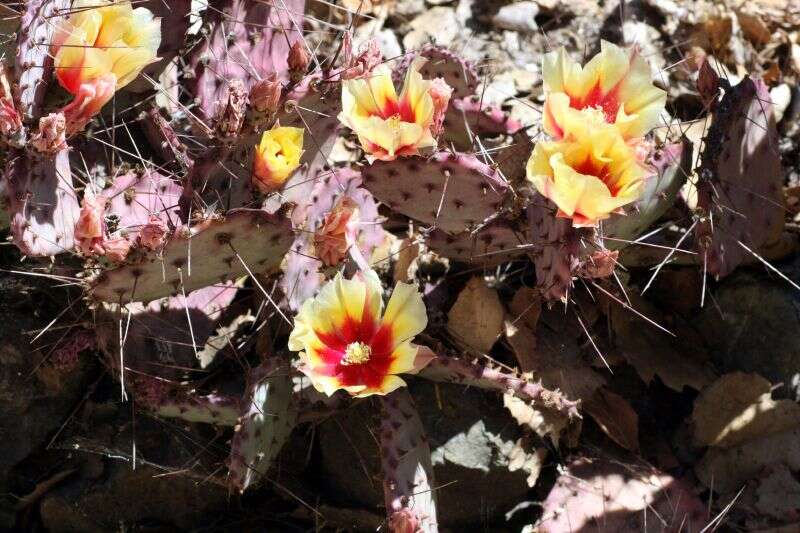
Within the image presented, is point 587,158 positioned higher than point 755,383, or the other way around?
point 587,158

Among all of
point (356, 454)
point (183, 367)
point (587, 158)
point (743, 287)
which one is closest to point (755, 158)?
point (743, 287)

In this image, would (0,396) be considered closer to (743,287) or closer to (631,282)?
(631,282)

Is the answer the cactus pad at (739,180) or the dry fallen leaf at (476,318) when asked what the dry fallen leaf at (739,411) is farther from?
the dry fallen leaf at (476,318)

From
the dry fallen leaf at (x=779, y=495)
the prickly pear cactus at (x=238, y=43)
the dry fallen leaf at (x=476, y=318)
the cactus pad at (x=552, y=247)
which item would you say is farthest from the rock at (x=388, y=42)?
the dry fallen leaf at (x=779, y=495)

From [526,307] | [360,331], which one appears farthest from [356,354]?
[526,307]

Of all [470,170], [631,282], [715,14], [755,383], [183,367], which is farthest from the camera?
[715,14]

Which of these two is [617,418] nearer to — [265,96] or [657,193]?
[657,193]
